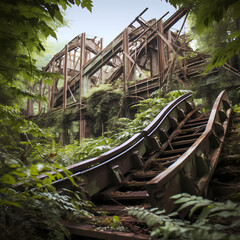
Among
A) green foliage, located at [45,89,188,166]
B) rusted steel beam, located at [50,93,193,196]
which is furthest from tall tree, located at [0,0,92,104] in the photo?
green foliage, located at [45,89,188,166]

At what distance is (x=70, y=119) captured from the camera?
13383mm

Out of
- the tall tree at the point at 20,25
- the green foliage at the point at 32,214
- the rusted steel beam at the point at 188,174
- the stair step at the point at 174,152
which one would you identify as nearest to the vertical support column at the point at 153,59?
the stair step at the point at 174,152

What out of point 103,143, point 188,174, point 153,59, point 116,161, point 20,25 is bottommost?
point 188,174

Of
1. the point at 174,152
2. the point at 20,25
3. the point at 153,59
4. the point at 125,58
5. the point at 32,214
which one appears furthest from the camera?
the point at 153,59

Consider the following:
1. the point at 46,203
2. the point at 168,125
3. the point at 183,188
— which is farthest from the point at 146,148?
the point at 46,203

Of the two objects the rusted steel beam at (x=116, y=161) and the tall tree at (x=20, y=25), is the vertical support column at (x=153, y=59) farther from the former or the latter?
the tall tree at (x=20, y=25)

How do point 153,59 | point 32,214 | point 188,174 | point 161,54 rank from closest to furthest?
1. point 32,214
2. point 188,174
3. point 161,54
4. point 153,59

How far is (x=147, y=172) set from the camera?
12.3 feet

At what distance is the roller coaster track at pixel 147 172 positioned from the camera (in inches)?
88.6

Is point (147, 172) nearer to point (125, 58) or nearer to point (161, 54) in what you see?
point (161, 54)

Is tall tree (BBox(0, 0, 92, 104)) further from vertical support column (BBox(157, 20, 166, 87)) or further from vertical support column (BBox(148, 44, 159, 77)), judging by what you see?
vertical support column (BBox(148, 44, 159, 77))

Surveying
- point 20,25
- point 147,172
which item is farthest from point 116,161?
point 20,25

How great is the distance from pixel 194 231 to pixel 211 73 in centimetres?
839

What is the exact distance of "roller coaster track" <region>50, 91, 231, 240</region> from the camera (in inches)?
88.6
